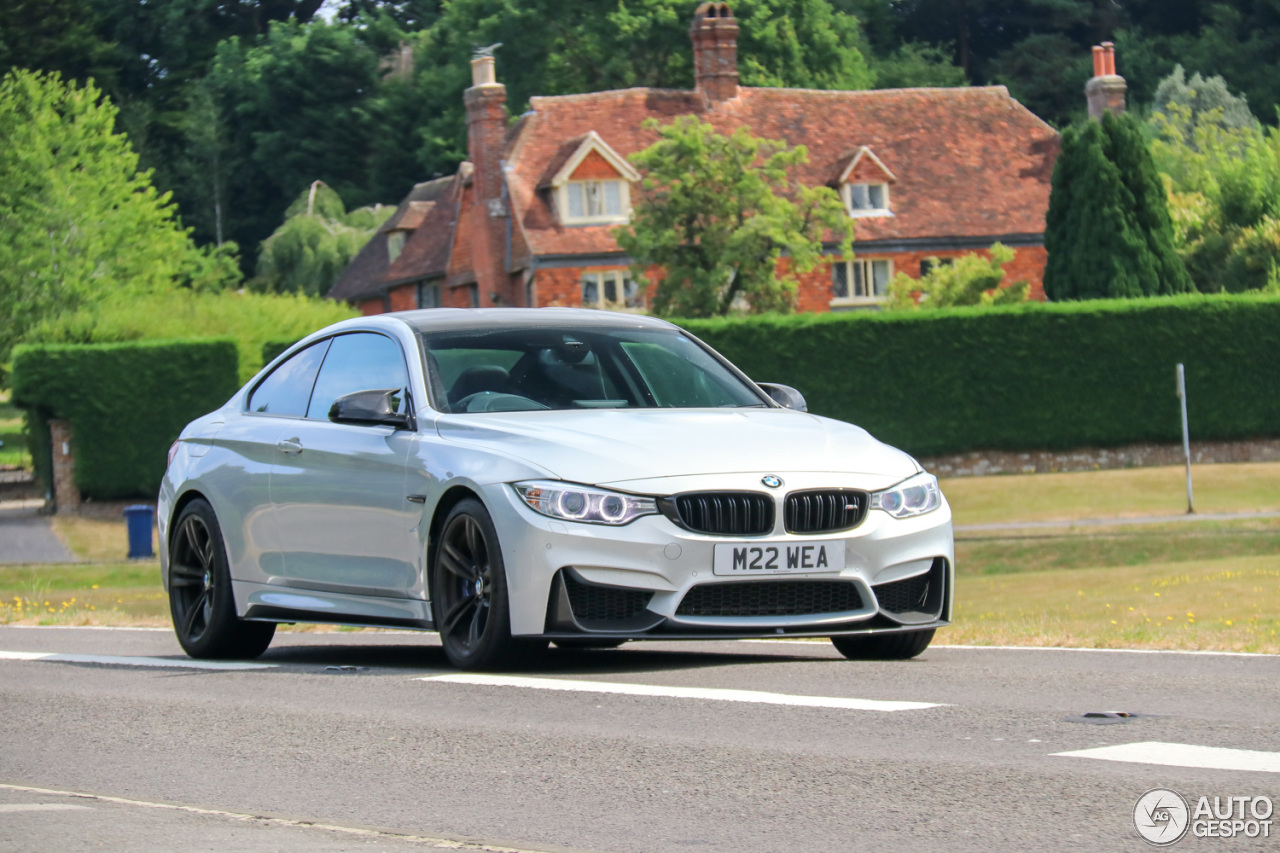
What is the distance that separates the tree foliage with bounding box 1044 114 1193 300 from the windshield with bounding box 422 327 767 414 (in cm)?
4007

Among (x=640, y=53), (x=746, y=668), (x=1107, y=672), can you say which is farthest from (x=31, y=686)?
(x=640, y=53)

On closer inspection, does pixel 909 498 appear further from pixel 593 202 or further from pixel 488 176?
pixel 488 176

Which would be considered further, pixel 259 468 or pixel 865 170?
pixel 865 170

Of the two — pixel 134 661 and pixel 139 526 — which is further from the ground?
pixel 134 661

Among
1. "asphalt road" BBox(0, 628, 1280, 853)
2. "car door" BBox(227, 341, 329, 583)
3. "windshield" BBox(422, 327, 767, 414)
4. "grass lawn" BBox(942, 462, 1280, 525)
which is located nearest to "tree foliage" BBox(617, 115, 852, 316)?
"grass lawn" BBox(942, 462, 1280, 525)

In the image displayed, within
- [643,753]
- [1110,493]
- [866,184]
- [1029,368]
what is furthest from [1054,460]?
[643,753]

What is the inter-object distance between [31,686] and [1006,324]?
35.8 m

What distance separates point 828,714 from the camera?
7348 millimetres

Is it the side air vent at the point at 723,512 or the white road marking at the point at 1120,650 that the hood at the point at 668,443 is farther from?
the white road marking at the point at 1120,650

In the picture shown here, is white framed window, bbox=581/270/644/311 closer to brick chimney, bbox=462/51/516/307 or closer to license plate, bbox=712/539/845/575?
brick chimney, bbox=462/51/516/307

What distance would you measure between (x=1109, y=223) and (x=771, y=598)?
1660 inches

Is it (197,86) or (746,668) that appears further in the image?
(197,86)

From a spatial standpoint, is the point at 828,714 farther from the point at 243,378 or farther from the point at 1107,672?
the point at 243,378

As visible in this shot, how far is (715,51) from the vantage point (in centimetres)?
6238
